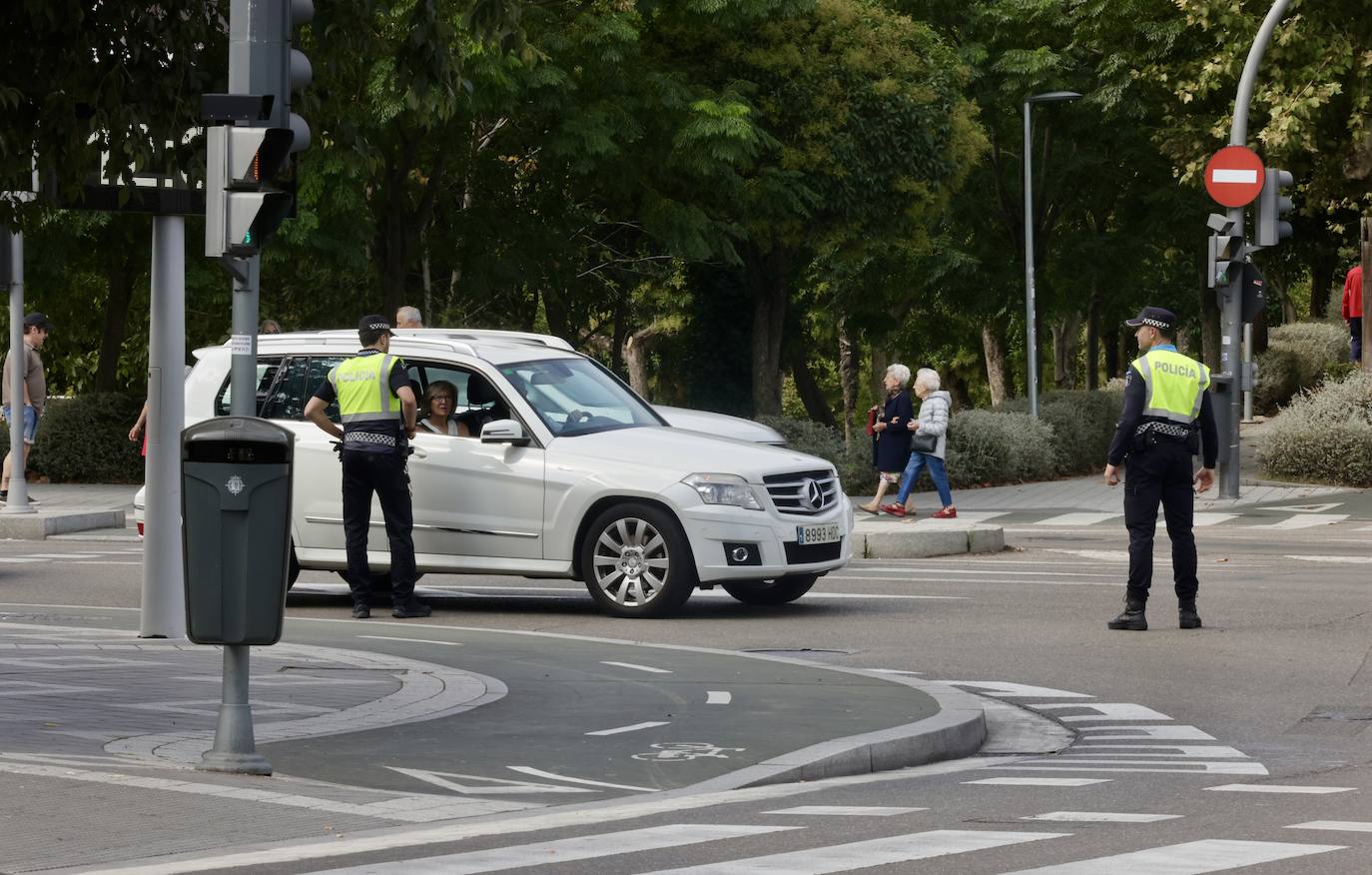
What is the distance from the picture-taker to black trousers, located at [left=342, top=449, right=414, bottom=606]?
13719 millimetres

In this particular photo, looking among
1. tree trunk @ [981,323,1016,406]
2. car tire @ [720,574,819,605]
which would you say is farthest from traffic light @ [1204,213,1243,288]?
tree trunk @ [981,323,1016,406]

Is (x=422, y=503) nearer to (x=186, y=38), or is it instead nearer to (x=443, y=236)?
(x=186, y=38)

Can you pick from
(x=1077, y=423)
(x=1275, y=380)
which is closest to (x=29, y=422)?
(x=1077, y=423)

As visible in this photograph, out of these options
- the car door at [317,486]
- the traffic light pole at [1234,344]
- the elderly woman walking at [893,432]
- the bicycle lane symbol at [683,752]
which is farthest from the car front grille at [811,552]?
the traffic light pole at [1234,344]

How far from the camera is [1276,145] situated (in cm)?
2930

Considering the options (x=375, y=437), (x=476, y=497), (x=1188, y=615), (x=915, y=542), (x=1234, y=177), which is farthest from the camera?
(x=1234, y=177)

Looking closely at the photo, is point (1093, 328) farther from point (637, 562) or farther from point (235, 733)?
point (235, 733)

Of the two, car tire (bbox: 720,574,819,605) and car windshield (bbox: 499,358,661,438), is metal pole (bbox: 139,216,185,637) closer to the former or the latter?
car windshield (bbox: 499,358,661,438)

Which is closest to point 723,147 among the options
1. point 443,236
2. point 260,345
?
point 443,236

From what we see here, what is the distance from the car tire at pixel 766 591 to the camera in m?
14.9

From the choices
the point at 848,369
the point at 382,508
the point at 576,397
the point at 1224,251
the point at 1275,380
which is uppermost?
the point at 1224,251

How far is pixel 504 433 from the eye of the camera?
14.2 metres

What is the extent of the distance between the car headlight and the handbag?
323 inches

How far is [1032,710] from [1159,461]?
3.44m
